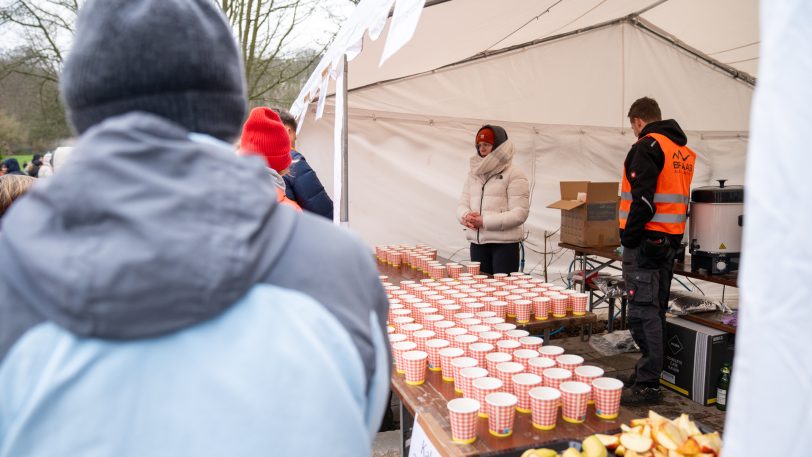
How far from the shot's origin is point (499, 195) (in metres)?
3.82

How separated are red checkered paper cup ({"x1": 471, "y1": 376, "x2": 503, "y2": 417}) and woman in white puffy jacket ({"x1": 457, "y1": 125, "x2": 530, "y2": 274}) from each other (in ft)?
7.36

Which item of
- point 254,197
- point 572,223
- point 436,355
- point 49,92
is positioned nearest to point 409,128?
point 572,223

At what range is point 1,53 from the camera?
29.5ft

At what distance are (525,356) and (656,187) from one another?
180 cm

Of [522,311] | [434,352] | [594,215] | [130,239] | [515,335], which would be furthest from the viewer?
[594,215]

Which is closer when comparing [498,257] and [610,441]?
[610,441]

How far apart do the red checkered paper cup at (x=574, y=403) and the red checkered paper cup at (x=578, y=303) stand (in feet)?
3.52

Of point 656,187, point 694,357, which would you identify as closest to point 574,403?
point 656,187

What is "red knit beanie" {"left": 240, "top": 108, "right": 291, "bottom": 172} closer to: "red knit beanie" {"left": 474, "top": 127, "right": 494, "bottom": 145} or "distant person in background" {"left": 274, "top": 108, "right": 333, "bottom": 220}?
"distant person in background" {"left": 274, "top": 108, "right": 333, "bottom": 220}

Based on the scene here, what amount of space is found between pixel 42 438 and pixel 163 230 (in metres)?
0.26

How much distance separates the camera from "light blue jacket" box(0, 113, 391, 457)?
0.54 m

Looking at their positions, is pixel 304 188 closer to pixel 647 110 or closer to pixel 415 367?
pixel 415 367

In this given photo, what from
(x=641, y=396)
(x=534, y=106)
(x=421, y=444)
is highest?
(x=534, y=106)

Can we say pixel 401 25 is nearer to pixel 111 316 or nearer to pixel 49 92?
pixel 111 316
